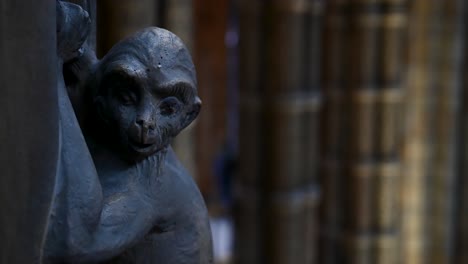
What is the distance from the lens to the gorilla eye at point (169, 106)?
3.84 ft

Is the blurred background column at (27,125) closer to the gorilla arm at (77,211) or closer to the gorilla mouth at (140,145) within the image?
the gorilla arm at (77,211)

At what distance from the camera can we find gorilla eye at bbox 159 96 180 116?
46.1 inches

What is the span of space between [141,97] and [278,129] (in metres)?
4.72

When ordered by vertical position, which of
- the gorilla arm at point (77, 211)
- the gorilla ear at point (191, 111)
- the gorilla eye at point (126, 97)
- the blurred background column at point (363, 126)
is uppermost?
the gorilla eye at point (126, 97)

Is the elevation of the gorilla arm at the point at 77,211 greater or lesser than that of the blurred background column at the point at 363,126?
greater

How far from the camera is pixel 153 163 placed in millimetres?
1188

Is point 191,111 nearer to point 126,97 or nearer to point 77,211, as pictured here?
point 126,97

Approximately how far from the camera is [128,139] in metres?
1.15

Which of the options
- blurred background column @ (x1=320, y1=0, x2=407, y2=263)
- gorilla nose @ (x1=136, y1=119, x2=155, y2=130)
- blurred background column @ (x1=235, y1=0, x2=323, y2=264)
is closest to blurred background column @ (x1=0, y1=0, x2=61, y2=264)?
gorilla nose @ (x1=136, y1=119, x2=155, y2=130)

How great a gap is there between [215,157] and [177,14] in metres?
7.43

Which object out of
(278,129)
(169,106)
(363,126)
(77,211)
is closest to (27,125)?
(77,211)

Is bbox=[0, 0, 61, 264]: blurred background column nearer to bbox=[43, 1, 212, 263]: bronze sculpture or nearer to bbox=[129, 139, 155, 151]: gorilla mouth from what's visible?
bbox=[43, 1, 212, 263]: bronze sculpture

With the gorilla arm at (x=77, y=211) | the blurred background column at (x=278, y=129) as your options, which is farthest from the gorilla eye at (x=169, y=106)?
the blurred background column at (x=278, y=129)

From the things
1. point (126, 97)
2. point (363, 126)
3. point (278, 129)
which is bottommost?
point (363, 126)
